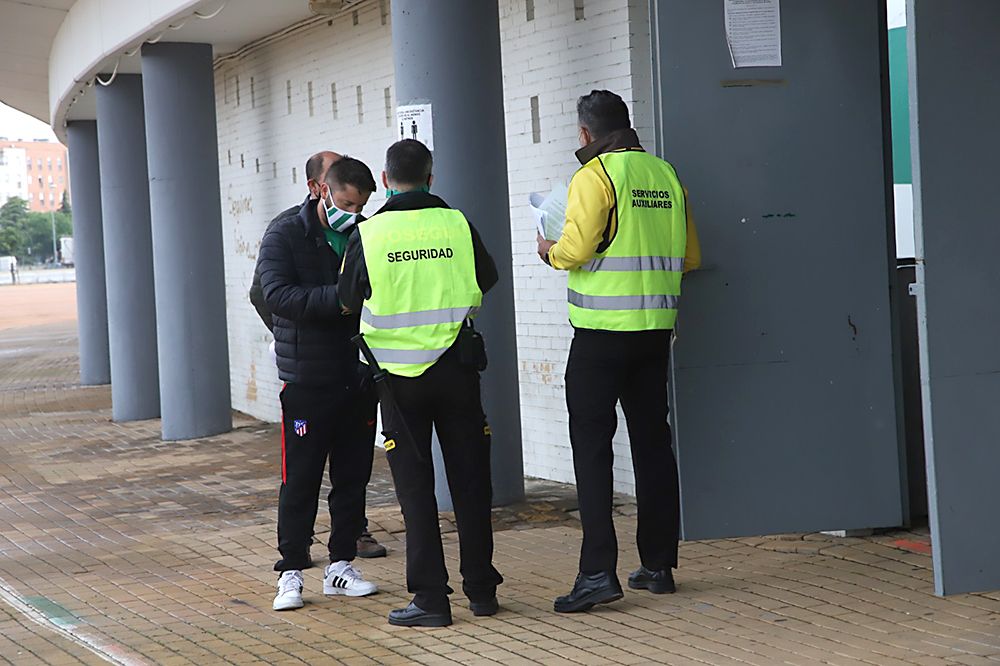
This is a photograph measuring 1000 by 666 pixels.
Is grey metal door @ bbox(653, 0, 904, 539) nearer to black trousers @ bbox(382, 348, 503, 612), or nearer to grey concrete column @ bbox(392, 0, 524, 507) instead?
black trousers @ bbox(382, 348, 503, 612)

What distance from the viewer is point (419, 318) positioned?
5340 mm

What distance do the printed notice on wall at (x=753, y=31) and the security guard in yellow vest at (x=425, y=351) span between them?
1578mm

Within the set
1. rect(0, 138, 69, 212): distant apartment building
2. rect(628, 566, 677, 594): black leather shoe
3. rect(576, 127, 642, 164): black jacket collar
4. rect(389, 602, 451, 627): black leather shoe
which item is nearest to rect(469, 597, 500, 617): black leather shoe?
rect(389, 602, 451, 627): black leather shoe

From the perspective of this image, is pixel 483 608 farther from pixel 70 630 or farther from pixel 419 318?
pixel 70 630

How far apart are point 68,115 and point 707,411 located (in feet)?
45.0

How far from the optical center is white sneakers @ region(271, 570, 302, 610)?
19.4ft

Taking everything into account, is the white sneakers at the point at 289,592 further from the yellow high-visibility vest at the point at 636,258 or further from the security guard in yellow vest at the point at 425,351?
the yellow high-visibility vest at the point at 636,258

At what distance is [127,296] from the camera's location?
1435 centimetres

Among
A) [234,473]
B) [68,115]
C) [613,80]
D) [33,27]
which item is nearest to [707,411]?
[613,80]

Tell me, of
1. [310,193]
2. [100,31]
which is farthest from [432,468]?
[100,31]

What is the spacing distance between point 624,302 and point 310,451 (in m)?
1.46

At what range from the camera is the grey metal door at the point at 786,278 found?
20.3ft

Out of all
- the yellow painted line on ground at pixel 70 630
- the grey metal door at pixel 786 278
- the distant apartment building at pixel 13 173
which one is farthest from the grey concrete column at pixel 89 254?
the distant apartment building at pixel 13 173

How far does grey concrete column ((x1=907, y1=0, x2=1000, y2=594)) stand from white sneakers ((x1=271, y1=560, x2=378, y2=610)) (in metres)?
2.36
